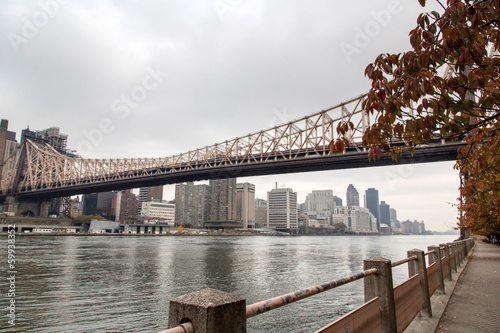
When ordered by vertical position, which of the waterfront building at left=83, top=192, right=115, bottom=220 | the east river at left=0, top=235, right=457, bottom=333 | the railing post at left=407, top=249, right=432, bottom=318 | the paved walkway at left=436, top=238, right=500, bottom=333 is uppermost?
the waterfront building at left=83, top=192, right=115, bottom=220

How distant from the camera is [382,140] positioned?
13.9ft

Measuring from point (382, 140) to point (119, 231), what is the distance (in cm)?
12658

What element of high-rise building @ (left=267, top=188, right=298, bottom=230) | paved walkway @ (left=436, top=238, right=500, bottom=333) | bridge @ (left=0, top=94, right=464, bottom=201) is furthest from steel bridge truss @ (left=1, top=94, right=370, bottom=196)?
A: high-rise building @ (left=267, top=188, right=298, bottom=230)

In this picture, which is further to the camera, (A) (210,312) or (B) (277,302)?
(B) (277,302)

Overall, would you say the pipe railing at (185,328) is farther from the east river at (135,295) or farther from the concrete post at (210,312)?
the east river at (135,295)

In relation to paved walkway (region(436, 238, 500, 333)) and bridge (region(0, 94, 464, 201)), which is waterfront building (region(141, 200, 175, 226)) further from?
Result: paved walkway (region(436, 238, 500, 333))

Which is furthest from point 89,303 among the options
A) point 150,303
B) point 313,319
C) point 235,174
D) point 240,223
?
point 240,223

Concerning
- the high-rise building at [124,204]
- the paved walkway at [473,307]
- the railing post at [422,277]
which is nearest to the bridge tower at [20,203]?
the high-rise building at [124,204]

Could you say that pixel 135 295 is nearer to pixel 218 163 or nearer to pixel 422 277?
pixel 422 277

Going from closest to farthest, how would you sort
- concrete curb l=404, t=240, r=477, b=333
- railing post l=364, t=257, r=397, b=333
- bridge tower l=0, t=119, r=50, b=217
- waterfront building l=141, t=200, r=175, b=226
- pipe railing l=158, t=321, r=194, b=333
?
pipe railing l=158, t=321, r=194, b=333 < railing post l=364, t=257, r=397, b=333 < concrete curb l=404, t=240, r=477, b=333 < bridge tower l=0, t=119, r=50, b=217 < waterfront building l=141, t=200, r=175, b=226

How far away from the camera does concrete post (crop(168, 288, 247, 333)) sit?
6.23ft

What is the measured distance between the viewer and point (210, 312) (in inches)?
74.5

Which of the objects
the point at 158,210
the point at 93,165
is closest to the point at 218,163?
the point at 93,165

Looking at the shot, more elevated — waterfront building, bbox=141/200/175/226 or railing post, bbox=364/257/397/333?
waterfront building, bbox=141/200/175/226
